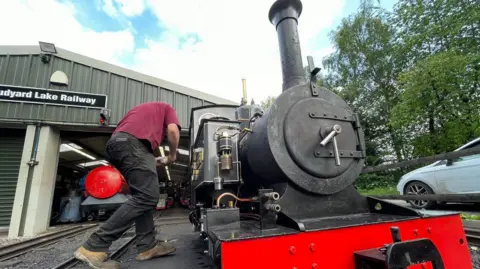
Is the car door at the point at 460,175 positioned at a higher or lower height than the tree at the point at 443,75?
lower

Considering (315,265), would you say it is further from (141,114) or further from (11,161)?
(11,161)

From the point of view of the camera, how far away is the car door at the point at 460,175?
4352 mm

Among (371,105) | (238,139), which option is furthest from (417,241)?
(371,105)

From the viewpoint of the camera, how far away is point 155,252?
2.55 meters

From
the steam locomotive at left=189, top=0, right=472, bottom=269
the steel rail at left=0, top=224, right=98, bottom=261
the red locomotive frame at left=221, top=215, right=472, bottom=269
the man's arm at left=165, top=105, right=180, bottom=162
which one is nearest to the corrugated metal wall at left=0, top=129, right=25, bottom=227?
the steel rail at left=0, top=224, right=98, bottom=261

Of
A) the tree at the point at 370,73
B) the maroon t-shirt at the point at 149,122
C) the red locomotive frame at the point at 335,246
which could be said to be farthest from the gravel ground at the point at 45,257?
the tree at the point at 370,73

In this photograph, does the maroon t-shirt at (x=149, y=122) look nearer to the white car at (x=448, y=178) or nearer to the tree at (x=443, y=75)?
the white car at (x=448, y=178)

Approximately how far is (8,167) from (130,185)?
581 cm

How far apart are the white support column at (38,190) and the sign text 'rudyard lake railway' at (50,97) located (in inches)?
25.3

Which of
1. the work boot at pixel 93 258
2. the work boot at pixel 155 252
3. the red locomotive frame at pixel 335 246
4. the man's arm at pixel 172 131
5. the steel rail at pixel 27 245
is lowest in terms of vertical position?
the steel rail at pixel 27 245

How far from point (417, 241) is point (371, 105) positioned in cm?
1404

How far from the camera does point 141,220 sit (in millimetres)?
2406

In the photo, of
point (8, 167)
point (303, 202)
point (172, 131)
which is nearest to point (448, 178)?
point (303, 202)

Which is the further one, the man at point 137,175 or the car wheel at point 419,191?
the car wheel at point 419,191
